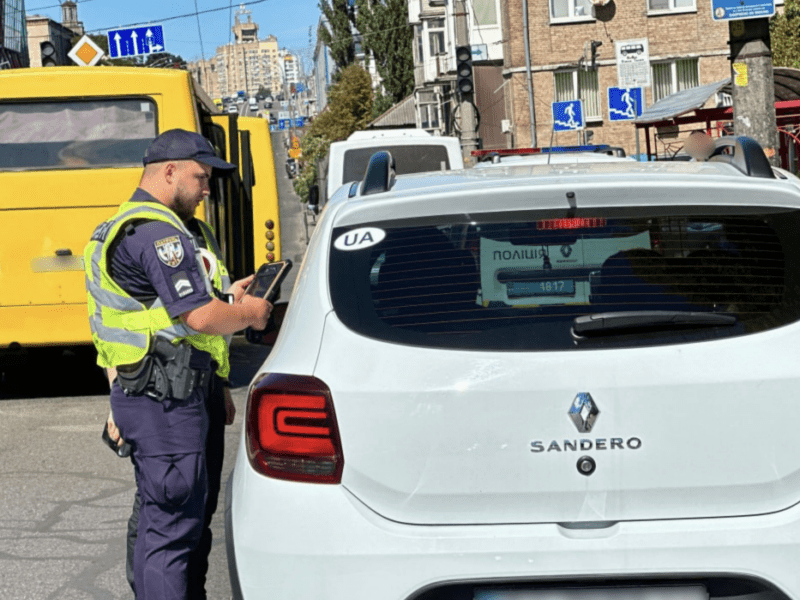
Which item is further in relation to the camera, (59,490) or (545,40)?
(545,40)

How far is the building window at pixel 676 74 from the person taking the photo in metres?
45.9

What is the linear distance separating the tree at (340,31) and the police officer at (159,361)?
3290 inches

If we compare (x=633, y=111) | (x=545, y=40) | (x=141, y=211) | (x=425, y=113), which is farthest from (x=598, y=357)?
(x=425, y=113)

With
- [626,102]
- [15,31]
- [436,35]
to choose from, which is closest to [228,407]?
[626,102]

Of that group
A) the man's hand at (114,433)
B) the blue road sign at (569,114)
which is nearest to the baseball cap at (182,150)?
the man's hand at (114,433)

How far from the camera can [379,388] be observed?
3.34 metres

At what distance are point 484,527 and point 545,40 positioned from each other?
4395cm

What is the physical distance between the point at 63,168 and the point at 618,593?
9.05m

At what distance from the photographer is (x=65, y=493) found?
785 centimetres

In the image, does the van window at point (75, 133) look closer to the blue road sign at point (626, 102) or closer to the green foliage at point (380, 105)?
the blue road sign at point (626, 102)

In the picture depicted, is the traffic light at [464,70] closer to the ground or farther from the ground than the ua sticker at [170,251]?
closer to the ground

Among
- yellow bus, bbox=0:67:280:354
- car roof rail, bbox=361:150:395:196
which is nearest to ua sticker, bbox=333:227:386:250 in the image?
car roof rail, bbox=361:150:395:196

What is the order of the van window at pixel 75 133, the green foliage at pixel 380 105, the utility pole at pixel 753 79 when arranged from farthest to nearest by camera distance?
the green foliage at pixel 380 105
the van window at pixel 75 133
the utility pole at pixel 753 79

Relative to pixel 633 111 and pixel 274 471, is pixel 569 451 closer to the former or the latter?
pixel 274 471
